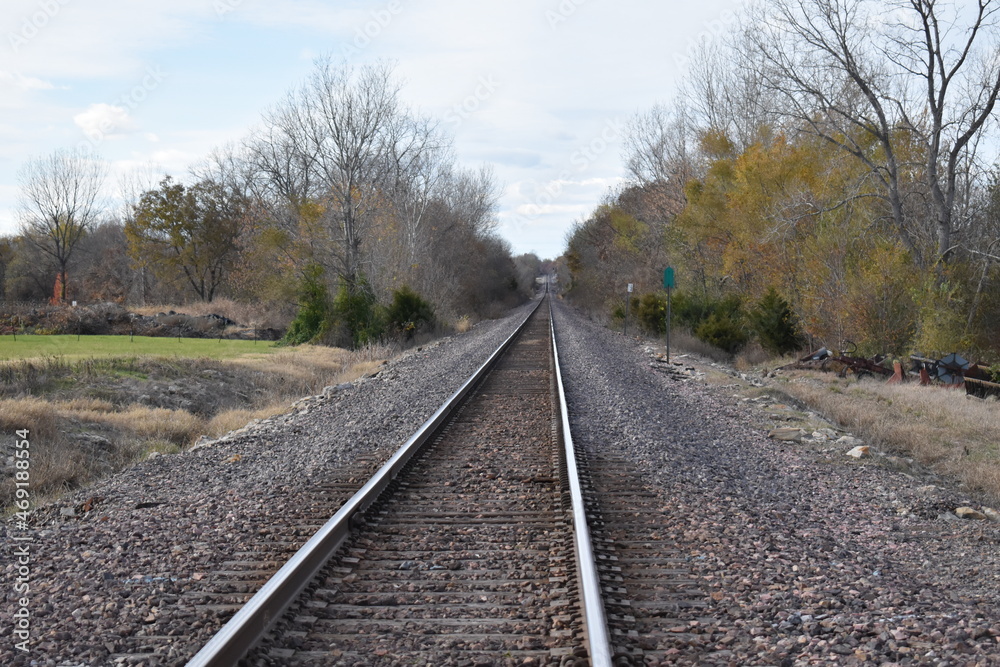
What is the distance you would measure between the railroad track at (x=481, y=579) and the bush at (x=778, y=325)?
18706mm

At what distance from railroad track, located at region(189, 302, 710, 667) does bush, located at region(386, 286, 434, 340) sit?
24.8m

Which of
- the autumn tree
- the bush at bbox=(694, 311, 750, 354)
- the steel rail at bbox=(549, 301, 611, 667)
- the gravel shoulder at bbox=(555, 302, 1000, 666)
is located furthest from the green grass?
the autumn tree

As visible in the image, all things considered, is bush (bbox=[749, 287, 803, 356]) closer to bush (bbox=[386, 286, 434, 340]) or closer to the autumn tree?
bush (bbox=[386, 286, 434, 340])

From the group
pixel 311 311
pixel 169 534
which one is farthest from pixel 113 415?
pixel 311 311

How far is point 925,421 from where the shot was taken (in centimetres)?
1284

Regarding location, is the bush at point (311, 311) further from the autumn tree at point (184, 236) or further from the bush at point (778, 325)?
the autumn tree at point (184, 236)

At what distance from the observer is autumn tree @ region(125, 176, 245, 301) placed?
60094mm

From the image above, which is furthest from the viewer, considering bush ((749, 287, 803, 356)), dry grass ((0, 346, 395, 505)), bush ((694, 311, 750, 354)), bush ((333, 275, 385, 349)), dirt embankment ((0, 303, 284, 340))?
dirt embankment ((0, 303, 284, 340))

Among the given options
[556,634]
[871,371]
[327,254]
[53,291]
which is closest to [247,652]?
[556,634]

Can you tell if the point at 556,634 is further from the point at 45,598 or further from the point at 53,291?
the point at 53,291

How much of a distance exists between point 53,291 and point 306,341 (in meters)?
38.9

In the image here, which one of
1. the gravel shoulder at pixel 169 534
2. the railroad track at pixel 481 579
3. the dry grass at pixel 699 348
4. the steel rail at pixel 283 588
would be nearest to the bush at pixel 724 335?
the dry grass at pixel 699 348

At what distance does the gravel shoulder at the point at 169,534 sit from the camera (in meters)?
4.23

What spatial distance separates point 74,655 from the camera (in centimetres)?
400
